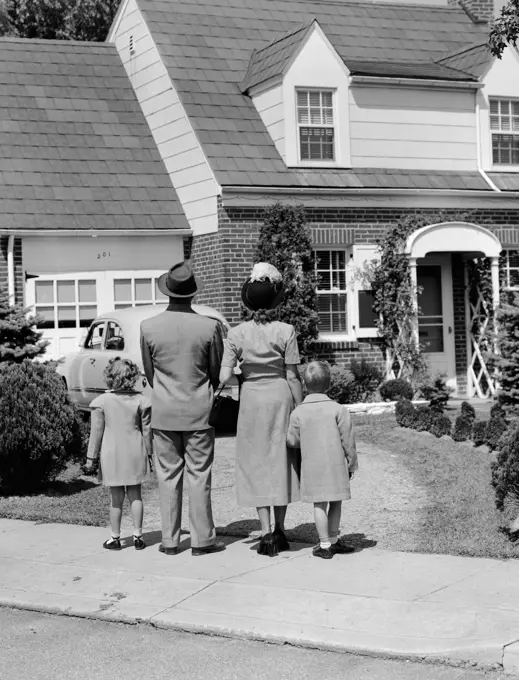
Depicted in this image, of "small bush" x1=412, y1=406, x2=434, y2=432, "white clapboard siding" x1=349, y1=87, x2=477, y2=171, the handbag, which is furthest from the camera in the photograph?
"white clapboard siding" x1=349, y1=87, x2=477, y2=171

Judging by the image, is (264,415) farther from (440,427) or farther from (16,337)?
(16,337)

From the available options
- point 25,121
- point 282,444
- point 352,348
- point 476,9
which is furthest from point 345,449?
point 476,9

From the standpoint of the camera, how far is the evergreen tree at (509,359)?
1135 cm

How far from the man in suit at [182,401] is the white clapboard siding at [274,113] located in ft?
36.3

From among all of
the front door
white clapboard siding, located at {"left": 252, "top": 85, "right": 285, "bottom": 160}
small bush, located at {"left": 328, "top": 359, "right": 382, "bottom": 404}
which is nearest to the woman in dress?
small bush, located at {"left": 328, "top": 359, "right": 382, "bottom": 404}

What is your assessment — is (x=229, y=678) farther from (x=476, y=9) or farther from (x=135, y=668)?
(x=476, y=9)

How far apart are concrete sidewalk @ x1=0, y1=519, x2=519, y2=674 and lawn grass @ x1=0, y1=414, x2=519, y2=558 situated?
1.67ft

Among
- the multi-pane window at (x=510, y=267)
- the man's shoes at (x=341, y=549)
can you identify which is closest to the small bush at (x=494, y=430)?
the man's shoes at (x=341, y=549)

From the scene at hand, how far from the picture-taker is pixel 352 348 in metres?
18.2

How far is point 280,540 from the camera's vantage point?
781cm

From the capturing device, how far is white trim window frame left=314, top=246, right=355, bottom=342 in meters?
18.3

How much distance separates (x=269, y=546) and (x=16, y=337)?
6488 millimetres

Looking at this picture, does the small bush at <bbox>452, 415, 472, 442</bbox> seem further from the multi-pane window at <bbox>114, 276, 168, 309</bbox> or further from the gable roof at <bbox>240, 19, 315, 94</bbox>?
the gable roof at <bbox>240, 19, 315, 94</bbox>

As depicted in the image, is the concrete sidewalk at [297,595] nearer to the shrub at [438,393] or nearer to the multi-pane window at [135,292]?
the shrub at [438,393]
